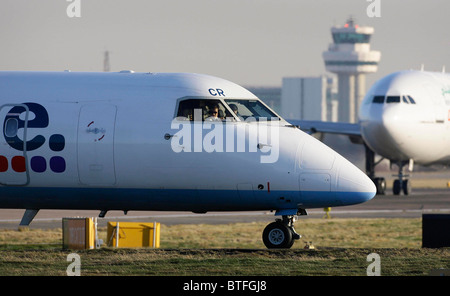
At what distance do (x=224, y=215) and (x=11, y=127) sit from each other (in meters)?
19.1

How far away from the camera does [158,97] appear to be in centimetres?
2080

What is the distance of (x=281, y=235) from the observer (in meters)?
20.7

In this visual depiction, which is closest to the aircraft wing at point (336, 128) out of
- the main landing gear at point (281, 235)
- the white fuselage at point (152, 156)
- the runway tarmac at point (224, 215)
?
the runway tarmac at point (224, 215)

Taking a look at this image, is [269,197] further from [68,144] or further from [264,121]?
[68,144]

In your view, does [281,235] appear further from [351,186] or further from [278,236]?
[351,186]

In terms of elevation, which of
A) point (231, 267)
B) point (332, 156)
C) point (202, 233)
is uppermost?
point (332, 156)

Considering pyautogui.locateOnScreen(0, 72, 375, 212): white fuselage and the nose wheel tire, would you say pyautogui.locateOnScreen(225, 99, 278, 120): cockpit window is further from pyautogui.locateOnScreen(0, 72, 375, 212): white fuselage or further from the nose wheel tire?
the nose wheel tire

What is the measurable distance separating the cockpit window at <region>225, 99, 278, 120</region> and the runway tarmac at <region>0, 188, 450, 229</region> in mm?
14043

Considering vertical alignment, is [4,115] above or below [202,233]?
above

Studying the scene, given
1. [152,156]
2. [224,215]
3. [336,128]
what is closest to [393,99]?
[336,128]

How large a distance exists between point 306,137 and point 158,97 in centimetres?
331

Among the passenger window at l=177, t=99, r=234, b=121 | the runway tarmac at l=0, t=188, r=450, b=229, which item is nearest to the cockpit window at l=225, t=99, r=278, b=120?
the passenger window at l=177, t=99, r=234, b=121

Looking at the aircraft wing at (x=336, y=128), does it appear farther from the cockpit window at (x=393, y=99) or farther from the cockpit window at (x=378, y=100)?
the cockpit window at (x=393, y=99)
